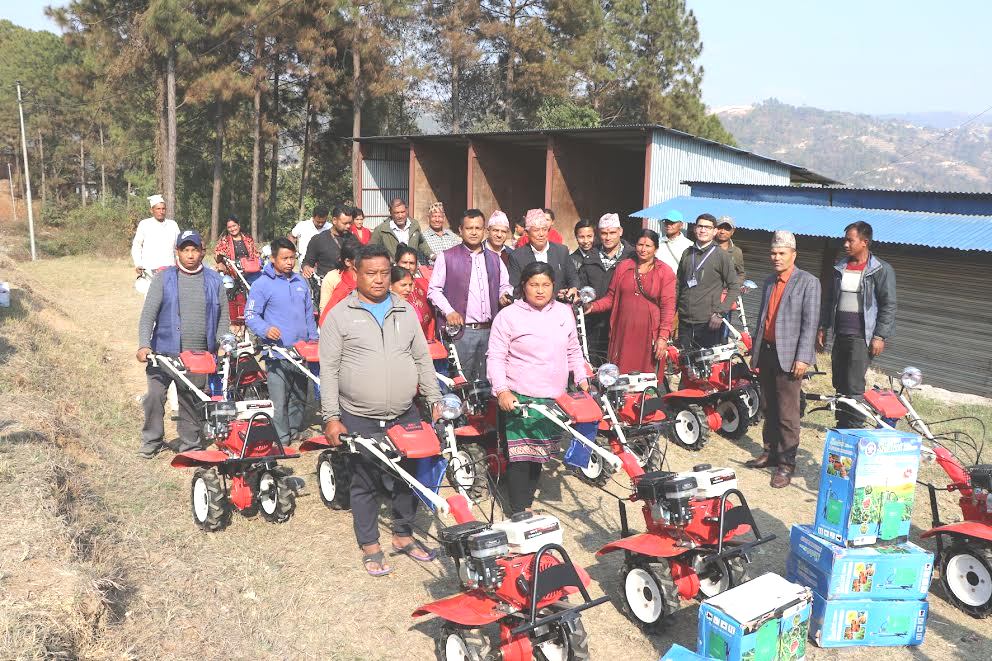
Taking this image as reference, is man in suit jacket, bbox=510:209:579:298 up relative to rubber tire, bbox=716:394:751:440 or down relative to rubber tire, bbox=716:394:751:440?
up

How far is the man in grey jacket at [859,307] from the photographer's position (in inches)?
229

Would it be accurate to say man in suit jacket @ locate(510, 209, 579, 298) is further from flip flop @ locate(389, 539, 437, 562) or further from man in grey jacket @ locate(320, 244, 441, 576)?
flip flop @ locate(389, 539, 437, 562)

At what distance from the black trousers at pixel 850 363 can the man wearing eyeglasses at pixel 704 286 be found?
48.4 inches

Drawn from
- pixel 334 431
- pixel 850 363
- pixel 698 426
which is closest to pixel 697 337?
pixel 698 426

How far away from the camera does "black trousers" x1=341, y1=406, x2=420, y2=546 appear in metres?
4.27

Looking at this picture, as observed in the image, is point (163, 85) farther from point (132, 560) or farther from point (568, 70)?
point (132, 560)

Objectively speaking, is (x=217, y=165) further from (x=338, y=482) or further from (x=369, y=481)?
(x=369, y=481)

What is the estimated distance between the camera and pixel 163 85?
2506 cm

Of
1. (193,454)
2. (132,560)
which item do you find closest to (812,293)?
(193,454)

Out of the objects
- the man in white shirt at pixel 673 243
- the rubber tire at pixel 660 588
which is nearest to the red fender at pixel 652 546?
the rubber tire at pixel 660 588

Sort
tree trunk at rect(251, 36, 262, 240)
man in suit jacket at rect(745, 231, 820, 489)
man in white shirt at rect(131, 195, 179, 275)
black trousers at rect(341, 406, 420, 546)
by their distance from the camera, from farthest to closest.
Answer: tree trunk at rect(251, 36, 262, 240)
man in white shirt at rect(131, 195, 179, 275)
man in suit jacket at rect(745, 231, 820, 489)
black trousers at rect(341, 406, 420, 546)

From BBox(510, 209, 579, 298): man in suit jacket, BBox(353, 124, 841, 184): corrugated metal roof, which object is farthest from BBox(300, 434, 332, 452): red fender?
BBox(353, 124, 841, 184): corrugated metal roof

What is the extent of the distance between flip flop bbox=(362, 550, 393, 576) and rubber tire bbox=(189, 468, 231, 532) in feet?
3.60

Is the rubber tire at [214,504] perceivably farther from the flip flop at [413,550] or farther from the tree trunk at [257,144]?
the tree trunk at [257,144]
